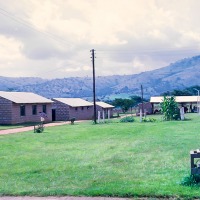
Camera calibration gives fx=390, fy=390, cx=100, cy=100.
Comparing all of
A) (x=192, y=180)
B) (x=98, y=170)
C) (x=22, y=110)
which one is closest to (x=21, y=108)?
(x=22, y=110)

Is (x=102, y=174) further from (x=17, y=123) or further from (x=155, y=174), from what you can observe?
(x=17, y=123)

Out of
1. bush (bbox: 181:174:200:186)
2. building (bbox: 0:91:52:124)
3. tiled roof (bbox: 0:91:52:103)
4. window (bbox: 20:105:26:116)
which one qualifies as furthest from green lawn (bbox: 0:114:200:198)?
window (bbox: 20:105:26:116)

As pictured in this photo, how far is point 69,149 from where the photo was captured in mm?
17547

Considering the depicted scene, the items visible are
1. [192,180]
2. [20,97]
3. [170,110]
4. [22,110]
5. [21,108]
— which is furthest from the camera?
[20,97]

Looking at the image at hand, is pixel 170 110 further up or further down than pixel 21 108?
further down

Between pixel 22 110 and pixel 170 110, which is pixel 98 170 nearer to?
pixel 170 110

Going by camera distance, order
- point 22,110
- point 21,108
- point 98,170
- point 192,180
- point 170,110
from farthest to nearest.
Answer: point 22,110 < point 21,108 < point 170,110 < point 98,170 < point 192,180

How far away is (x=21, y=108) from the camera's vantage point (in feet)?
154

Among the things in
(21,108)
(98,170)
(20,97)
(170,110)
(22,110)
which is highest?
(20,97)

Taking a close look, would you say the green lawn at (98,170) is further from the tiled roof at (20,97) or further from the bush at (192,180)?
the tiled roof at (20,97)

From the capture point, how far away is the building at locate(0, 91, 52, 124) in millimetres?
44594

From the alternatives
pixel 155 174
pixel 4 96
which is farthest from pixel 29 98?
pixel 155 174

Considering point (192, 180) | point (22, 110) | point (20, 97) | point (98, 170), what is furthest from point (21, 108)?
point (192, 180)

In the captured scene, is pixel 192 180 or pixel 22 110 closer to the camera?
pixel 192 180
